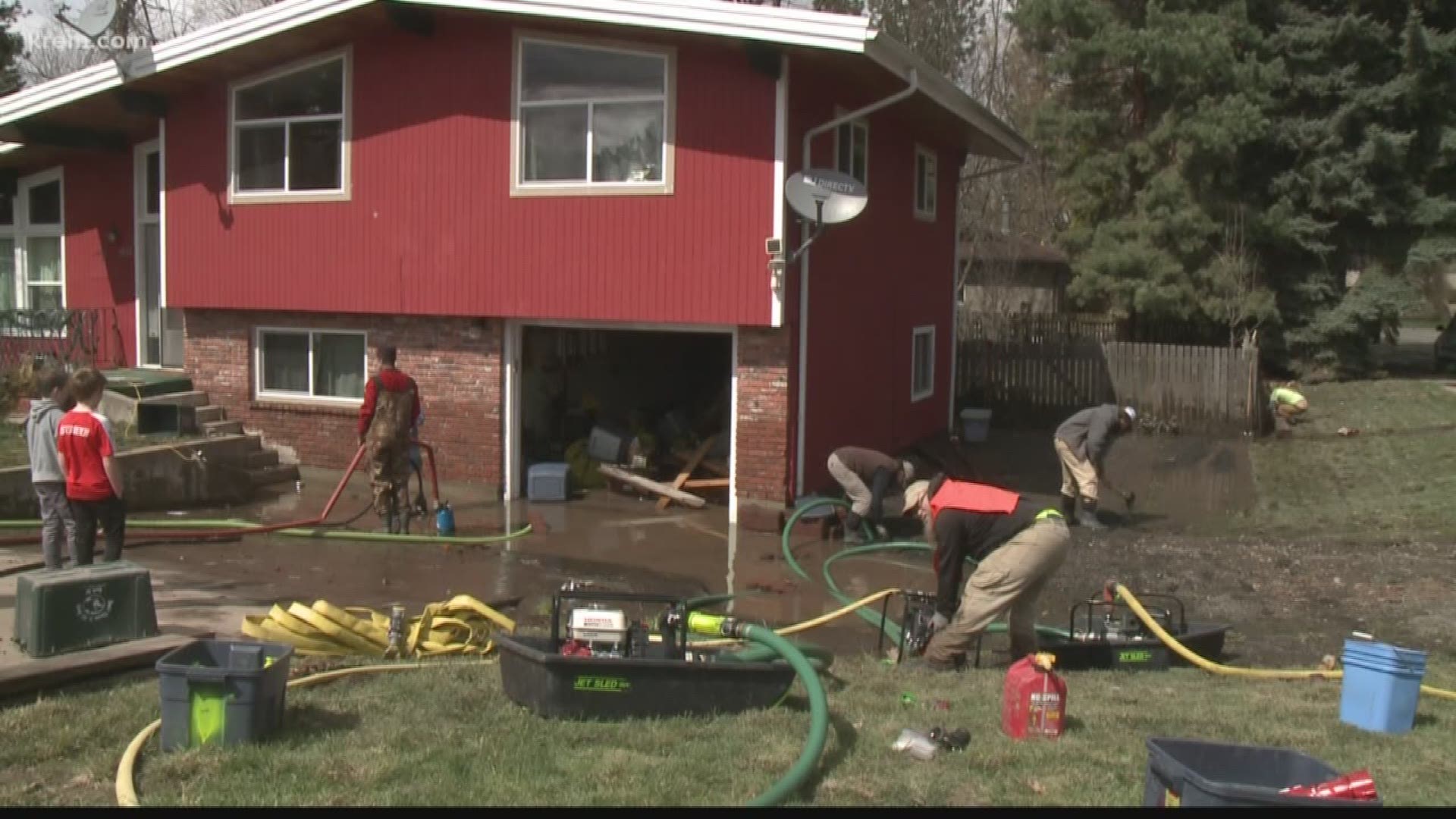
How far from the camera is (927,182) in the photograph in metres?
20.1

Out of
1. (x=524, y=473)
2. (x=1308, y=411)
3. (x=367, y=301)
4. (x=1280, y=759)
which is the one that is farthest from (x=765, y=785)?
(x=1308, y=411)

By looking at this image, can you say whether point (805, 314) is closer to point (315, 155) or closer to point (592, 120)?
point (592, 120)

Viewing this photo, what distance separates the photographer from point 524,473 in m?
16.0

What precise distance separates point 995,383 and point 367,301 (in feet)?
41.3

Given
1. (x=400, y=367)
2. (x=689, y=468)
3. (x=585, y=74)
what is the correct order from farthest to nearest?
(x=400, y=367)
(x=689, y=468)
(x=585, y=74)

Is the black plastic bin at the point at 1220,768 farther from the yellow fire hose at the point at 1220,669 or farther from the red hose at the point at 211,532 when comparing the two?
the red hose at the point at 211,532

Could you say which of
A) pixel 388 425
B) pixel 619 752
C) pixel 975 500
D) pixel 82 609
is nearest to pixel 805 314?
pixel 388 425

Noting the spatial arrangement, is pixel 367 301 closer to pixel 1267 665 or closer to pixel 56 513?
pixel 56 513

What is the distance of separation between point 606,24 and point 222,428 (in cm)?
734

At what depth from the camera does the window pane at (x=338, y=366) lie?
1675 centimetres

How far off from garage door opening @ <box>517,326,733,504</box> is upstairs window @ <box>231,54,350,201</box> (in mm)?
3283

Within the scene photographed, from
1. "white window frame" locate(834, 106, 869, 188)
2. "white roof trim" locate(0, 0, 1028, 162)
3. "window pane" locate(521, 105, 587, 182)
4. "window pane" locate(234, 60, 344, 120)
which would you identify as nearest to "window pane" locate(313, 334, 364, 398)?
"window pane" locate(234, 60, 344, 120)

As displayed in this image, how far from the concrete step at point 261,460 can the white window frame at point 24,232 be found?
5.65 metres

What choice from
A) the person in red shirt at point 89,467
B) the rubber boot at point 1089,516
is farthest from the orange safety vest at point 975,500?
the rubber boot at point 1089,516
